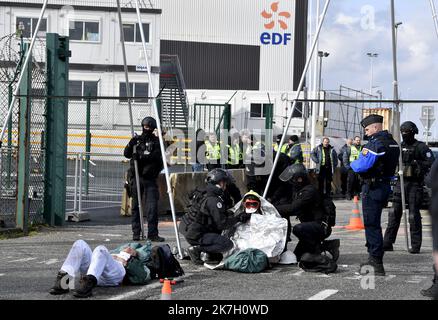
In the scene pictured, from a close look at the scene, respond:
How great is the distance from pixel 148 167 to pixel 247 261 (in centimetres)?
335

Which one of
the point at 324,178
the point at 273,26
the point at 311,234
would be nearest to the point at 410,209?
the point at 311,234

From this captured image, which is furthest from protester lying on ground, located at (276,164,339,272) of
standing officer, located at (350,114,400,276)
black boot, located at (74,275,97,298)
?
black boot, located at (74,275,97,298)

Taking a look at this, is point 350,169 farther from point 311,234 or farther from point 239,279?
point 239,279

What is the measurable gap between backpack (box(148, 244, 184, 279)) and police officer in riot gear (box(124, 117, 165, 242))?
128 inches

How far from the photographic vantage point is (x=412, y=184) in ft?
40.5

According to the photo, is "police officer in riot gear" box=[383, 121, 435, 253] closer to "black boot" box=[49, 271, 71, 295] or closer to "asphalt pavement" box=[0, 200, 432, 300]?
"asphalt pavement" box=[0, 200, 432, 300]

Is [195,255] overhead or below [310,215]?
below

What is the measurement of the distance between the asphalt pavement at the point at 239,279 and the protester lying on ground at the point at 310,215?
330mm

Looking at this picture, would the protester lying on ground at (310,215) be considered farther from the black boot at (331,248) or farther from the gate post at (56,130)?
the gate post at (56,130)

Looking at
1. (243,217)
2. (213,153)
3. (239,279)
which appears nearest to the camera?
(239,279)

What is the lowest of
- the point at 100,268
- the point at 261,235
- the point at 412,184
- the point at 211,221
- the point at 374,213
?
the point at 100,268

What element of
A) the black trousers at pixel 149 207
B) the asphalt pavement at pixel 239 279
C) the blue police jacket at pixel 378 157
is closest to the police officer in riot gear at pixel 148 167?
the black trousers at pixel 149 207

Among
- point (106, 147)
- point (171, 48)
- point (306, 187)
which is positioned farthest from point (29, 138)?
point (171, 48)

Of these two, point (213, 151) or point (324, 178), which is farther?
point (324, 178)
